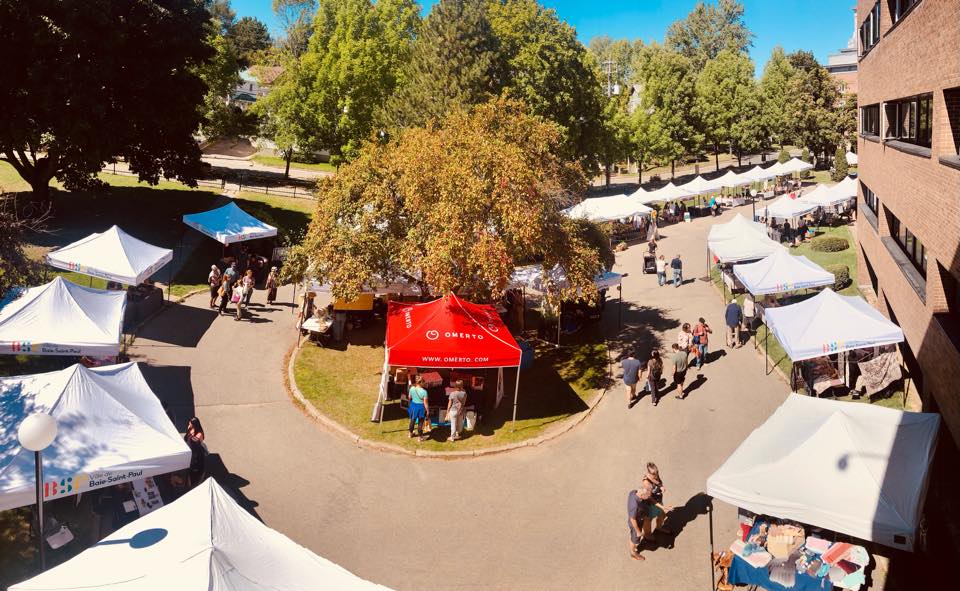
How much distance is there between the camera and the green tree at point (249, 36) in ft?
281

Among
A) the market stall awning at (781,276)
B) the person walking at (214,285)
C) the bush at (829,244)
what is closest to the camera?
the market stall awning at (781,276)

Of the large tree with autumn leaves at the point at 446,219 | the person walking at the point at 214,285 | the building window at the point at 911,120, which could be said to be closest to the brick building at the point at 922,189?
the building window at the point at 911,120

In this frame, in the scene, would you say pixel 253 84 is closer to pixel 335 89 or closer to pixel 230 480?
pixel 335 89

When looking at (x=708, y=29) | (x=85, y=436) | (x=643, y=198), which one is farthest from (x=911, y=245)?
(x=708, y=29)

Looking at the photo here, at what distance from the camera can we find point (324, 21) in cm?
4997

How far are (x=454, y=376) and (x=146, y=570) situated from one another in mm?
10052

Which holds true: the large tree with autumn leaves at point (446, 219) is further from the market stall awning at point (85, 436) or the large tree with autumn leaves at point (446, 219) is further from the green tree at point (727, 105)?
the green tree at point (727, 105)

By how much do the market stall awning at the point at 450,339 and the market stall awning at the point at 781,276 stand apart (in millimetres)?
8762

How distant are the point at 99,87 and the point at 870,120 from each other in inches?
1190

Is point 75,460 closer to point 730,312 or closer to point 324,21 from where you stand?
point 730,312

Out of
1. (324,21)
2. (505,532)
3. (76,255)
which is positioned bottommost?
(505,532)

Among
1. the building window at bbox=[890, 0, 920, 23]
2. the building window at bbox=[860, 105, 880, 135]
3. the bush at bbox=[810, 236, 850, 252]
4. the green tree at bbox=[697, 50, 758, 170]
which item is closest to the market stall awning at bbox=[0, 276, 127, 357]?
the building window at bbox=[890, 0, 920, 23]

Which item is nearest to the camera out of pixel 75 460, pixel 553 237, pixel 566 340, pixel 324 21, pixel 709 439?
pixel 75 460

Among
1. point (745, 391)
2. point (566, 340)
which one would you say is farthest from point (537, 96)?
point (745, 391)
